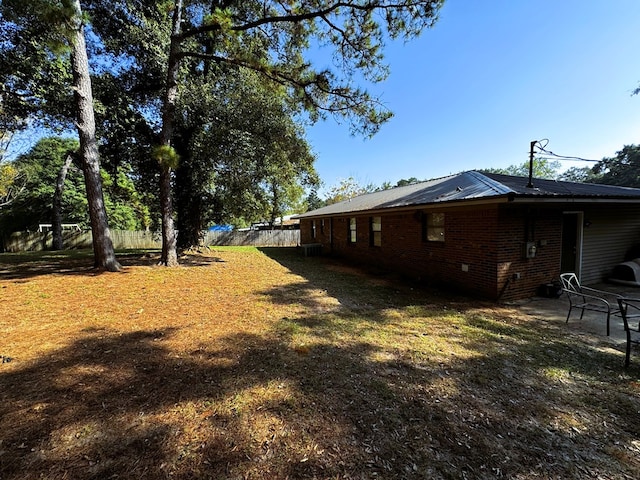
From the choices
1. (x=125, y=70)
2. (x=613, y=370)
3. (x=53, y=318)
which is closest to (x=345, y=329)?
(x=613, y=370)

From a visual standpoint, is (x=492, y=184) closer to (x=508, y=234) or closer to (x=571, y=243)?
(x=508, y=234)

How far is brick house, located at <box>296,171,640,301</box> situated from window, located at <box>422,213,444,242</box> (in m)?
0.03

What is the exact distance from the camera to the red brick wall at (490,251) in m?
5.96

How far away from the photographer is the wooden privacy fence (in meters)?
17.4

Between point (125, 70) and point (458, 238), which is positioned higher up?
point (125, 70)

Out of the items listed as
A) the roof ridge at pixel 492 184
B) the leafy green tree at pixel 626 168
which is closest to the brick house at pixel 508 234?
the roof ridge at pixel 492 184

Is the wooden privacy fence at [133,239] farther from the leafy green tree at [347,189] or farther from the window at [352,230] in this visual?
the window at [352,230]

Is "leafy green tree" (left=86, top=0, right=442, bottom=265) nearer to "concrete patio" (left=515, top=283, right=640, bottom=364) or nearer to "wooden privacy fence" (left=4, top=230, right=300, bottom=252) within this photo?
"concrete patio" (left=515, top=283, right=640, bottom=364)

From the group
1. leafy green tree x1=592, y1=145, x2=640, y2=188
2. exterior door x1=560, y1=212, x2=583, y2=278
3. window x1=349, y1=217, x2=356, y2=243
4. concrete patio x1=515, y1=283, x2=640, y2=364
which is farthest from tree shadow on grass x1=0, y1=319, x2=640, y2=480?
leafy green tree x1=592, y1=145, x2=640, y2=188

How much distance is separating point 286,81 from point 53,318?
302 inches

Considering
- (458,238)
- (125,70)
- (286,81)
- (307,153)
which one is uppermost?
(125,70)

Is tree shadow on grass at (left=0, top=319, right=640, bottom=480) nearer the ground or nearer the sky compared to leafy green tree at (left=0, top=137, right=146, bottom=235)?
nearer the ground

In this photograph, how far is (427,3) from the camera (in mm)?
6281

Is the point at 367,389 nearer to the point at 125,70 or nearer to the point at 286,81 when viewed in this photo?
the point at 286,81
